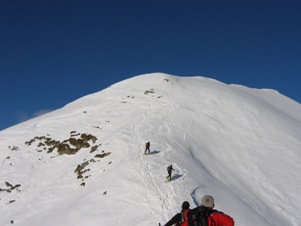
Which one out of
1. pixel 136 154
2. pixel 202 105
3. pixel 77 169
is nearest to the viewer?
pixel 136 154

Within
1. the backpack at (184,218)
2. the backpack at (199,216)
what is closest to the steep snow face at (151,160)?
the backpack at (184,218)

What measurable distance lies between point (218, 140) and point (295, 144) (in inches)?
384

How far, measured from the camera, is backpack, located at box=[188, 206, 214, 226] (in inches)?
186

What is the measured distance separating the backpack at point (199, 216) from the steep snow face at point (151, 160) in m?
14.3

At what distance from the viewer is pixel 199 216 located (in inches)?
187

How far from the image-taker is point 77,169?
32750 millimetres

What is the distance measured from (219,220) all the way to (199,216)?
291 millimetres

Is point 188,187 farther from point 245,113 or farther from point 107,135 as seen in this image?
point 245,113

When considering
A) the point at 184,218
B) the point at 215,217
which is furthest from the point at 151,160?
the point at 215,217

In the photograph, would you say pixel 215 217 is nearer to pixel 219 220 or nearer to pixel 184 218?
pixel 219 220

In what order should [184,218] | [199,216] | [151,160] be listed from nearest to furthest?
[199,216] < [184,218] < [151,160]

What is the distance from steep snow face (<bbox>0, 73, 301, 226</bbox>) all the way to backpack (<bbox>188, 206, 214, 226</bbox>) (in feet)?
47.0

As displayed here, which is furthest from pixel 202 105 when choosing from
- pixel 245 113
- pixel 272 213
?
pixel 272 213

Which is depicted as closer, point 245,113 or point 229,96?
point 245,113
